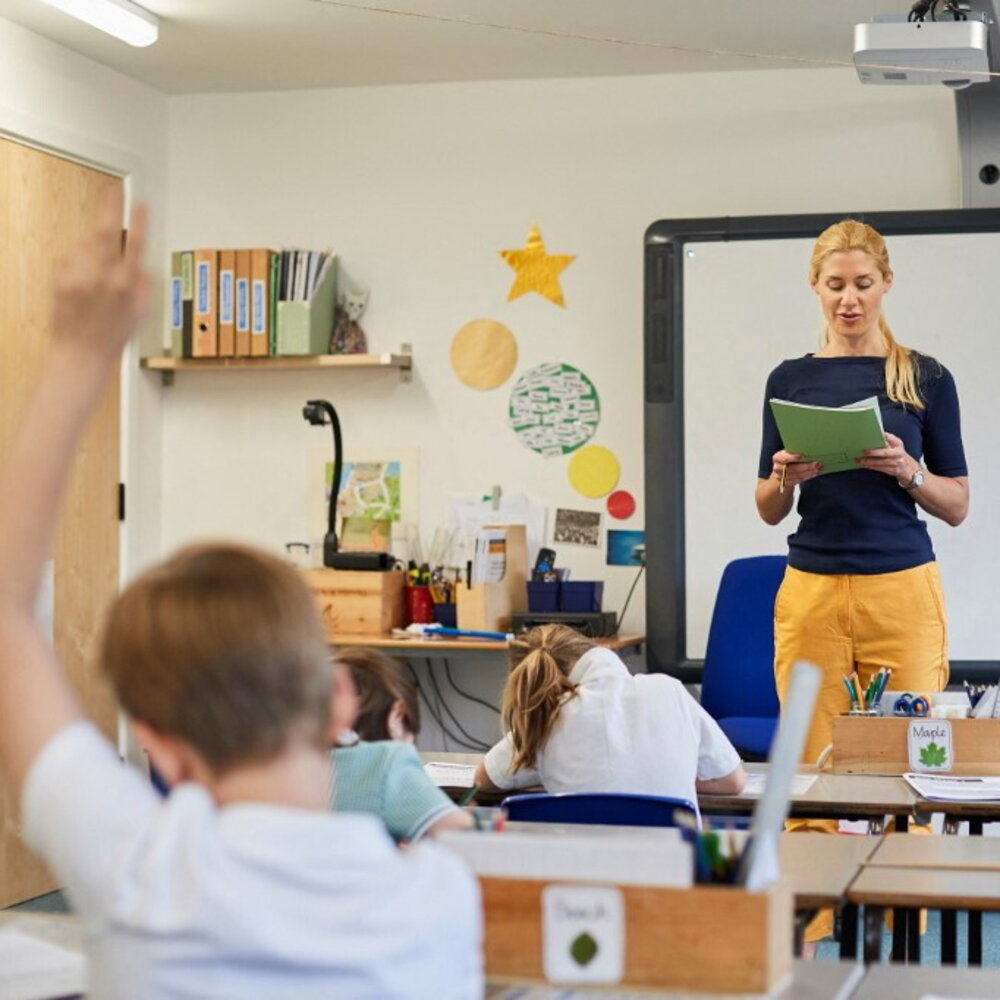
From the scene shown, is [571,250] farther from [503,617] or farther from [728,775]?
[728,775]

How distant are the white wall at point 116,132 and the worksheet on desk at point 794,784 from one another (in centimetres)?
324

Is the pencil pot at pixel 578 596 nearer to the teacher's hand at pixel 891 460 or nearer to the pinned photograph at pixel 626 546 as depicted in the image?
the pinned photograph at pixel 626 546

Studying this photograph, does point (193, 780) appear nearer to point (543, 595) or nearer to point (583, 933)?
point (583, 933)

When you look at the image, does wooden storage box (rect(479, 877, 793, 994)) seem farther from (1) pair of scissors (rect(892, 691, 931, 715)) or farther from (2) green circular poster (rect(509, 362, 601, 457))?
(2) green circular poster (rect(509, 362, 601, 457))

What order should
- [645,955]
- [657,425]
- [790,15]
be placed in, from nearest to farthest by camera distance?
[645,955], [790,15], [657,425]

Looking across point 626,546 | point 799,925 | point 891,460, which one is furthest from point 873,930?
point 626,546

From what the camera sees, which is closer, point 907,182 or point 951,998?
point 951,998

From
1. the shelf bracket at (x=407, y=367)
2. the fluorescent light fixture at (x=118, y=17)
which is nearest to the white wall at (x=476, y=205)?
the shelf bracket at (x=407, y=367)

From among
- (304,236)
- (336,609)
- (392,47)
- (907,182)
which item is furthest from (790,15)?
(336,609)

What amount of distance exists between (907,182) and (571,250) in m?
1.18

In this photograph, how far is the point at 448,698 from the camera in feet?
19.4

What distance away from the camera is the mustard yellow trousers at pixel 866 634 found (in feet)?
12.1

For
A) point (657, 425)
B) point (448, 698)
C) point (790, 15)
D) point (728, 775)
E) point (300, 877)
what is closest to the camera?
A: point (300, 877)

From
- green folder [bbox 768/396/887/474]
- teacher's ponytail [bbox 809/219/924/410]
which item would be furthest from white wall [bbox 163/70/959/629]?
green folder [bbox 768/396/887/474]
